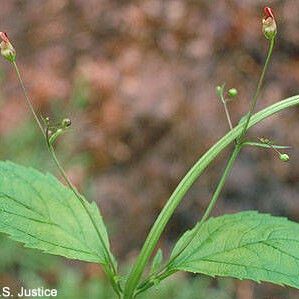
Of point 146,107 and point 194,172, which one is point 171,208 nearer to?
point 194,172

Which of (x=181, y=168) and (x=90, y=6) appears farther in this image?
(x=90, y=6)

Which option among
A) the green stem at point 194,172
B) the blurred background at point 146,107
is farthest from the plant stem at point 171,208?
the blurred background at point 146,107

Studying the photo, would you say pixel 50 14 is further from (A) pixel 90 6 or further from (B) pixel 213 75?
(B) pixel 213 75

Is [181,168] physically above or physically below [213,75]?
below

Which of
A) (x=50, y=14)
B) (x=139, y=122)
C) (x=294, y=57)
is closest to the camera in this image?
(x=139, y=122)

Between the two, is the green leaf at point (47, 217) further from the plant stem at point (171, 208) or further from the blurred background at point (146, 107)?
the blurred background at point (146, 107)

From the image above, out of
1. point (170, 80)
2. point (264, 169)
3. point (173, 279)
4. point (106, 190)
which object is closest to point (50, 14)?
point (170, 80)
